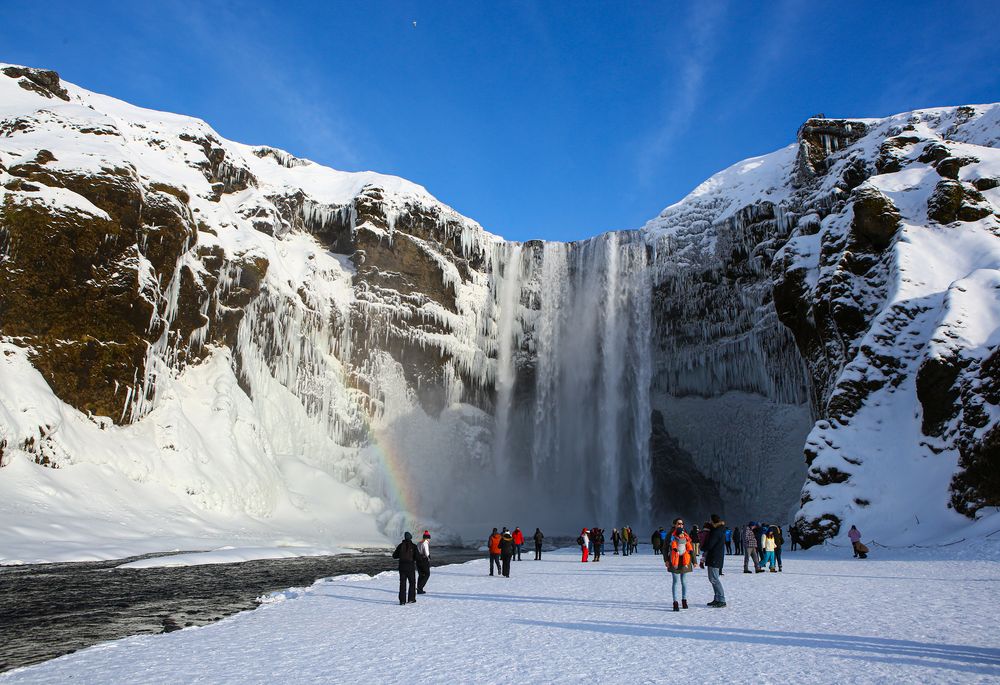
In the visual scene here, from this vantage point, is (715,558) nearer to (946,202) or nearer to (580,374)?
(946,202)

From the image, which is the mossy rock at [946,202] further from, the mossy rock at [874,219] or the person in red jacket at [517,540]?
the person in red jacket at [517,540]

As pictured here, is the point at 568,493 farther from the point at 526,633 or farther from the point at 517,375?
the point at 526,633

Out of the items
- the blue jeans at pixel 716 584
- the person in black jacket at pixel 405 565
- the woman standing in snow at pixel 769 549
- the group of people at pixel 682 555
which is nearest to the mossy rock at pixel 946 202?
the group of people at pixel 682 555

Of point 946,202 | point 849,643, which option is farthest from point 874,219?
point 849,643

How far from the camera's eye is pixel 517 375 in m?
54.1

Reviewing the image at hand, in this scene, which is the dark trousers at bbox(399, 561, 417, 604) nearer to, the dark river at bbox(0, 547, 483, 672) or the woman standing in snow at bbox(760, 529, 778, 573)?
the dark river at bbox(0, 547, 483, 672)

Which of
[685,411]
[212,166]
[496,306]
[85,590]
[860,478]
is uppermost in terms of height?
[212,166]

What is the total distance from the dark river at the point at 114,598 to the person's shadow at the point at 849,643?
638 cm

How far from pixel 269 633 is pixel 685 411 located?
46323 mm

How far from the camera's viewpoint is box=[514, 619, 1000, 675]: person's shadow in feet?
21.8

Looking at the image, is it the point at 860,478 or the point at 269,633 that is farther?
the point at 860,478

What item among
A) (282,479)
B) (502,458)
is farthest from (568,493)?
(282,479)

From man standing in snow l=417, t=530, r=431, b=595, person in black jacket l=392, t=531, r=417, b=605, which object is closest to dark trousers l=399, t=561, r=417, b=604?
person in black jacket l=392, t=531, r=417, b=605

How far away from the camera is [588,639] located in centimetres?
854
